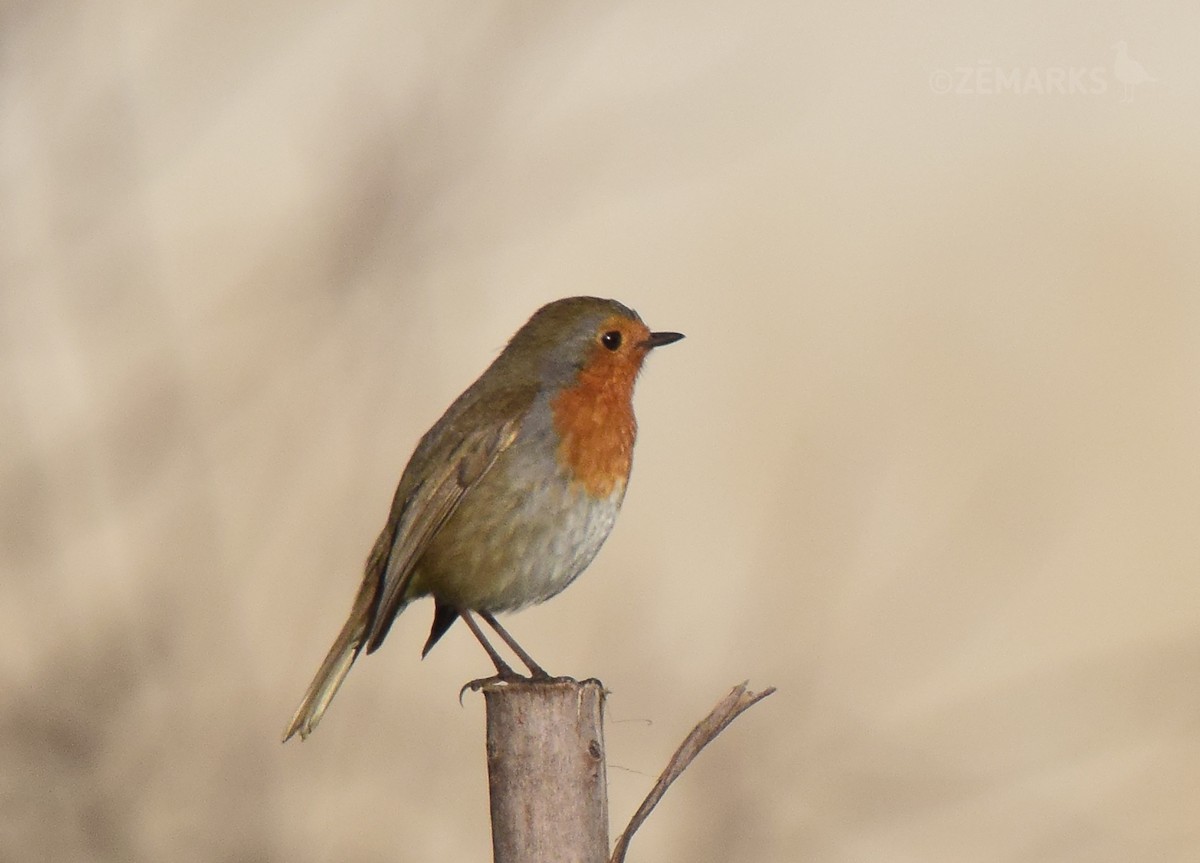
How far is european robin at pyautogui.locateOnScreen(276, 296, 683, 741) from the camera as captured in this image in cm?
437

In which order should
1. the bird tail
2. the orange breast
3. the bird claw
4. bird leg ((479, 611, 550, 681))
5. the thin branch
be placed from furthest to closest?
bird leg ((479, 611, 550, 681))
the orange breast
the bird claw
the bird tail
the thin branch

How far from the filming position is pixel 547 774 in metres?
3.05

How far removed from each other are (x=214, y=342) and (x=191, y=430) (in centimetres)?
98

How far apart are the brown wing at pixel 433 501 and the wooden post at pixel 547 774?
1163mm

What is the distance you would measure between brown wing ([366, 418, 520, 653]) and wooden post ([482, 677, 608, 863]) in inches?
45.8

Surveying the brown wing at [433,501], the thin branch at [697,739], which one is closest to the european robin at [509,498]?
the brown wing at [433,501]

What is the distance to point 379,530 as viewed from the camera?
4.81 m

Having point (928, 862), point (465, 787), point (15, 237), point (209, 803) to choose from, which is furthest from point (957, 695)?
point (15, 237)

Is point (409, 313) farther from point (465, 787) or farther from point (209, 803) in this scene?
point (465, 787)

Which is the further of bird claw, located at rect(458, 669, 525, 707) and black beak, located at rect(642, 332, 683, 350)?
black beak, located at rect(642, 332, 683, 350)

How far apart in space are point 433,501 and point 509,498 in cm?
20

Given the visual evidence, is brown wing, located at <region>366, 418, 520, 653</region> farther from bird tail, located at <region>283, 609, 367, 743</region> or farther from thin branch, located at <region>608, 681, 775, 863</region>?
thin branch, located at <region>608, 681, 775, 863</region>

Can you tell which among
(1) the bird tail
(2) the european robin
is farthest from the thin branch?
(2) the european robin

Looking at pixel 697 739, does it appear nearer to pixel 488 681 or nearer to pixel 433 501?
pixel 488 681
